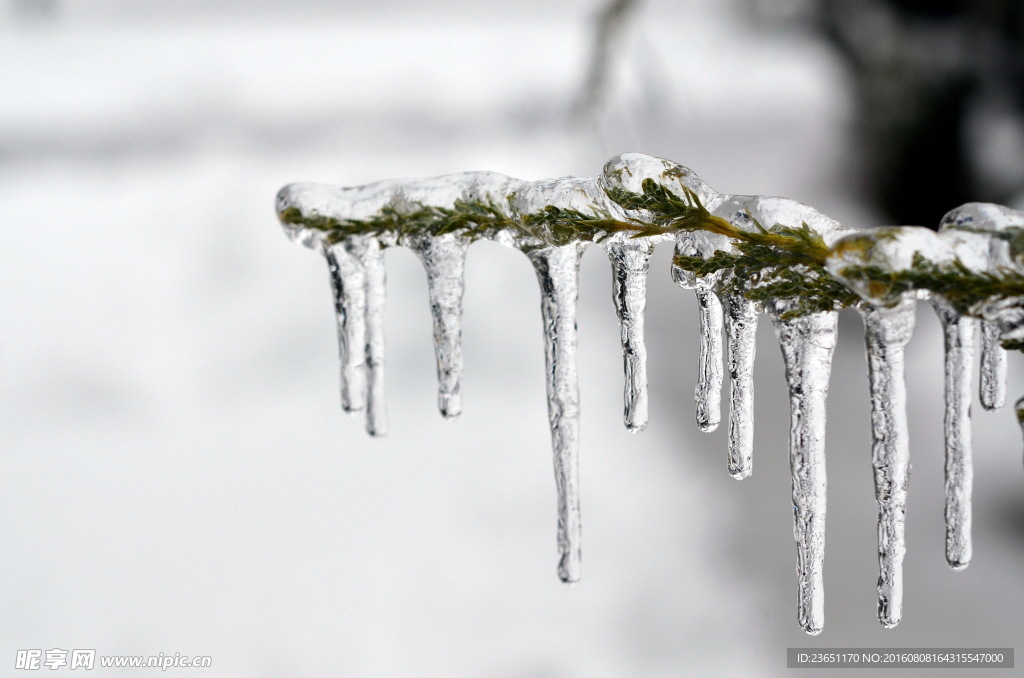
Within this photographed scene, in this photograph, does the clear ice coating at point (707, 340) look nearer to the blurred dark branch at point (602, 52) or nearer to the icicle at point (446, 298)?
the icicle at point (446, 298)

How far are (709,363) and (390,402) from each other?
0.63 meters

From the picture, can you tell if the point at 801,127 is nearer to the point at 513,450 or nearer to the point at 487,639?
the point at 513,450

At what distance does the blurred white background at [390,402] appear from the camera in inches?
32.3

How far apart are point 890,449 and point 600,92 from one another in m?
0.77

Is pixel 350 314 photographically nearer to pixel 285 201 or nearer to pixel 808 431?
pixel 285 201

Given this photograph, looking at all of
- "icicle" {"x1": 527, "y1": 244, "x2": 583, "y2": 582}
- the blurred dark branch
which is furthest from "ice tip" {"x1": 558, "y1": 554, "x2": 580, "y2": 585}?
the blurred dark branch

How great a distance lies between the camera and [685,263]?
0.96 feet

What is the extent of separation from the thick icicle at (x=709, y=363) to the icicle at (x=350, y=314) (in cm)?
A: 14

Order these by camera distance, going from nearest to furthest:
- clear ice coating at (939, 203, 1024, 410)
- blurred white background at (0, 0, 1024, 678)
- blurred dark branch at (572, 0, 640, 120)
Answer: clear ice coating at (939, 203, 1024, 410) < blurred white background at (0, 0, 1024, 678) < blurred dark branch at (572, 0, 640, 120)

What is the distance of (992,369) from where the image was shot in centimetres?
30

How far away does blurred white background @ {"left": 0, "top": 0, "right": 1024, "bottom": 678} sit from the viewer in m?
0.82

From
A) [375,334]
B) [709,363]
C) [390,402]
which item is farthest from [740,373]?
[390,402]

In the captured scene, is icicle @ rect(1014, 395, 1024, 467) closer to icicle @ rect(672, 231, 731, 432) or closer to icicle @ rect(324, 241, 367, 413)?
icicle @ rect(672, 231, 731, 432)

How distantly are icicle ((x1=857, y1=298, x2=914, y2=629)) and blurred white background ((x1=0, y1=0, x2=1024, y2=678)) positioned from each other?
0.59 m
